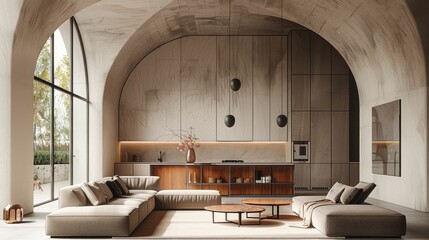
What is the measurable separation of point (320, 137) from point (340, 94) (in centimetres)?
127

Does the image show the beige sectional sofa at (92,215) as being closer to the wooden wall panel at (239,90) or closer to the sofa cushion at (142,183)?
the sofa cushion at (142,183)

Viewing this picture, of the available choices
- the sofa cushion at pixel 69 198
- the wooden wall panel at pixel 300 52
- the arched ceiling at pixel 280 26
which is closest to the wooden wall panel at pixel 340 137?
the wooden wall panel at pixel 300 52

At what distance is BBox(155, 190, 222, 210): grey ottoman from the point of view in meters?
9.67

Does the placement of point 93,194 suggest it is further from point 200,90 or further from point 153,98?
point 200,90

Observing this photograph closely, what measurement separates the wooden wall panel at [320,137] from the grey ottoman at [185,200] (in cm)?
542

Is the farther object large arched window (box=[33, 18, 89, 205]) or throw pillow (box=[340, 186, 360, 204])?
large arched window (box=[33, 18, 89, 205])

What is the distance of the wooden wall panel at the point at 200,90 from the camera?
1477 cm

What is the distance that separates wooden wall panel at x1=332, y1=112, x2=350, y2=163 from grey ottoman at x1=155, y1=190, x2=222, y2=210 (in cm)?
574

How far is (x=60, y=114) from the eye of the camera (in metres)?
11.6

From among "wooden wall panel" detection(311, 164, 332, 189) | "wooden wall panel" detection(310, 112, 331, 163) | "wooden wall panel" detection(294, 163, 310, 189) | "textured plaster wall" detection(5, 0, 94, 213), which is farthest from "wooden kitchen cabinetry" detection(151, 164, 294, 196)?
"textured plaster wall" detection(5, 0, 94, 213)

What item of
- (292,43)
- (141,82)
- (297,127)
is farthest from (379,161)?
(141,82)

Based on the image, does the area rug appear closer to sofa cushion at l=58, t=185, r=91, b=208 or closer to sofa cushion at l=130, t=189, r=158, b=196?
sofa cushion at l=58, t=185, r=91, b=208

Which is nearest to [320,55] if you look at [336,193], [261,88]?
[261,88]

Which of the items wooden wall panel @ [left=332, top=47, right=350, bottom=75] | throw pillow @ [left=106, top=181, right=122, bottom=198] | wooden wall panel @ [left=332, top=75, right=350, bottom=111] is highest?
wooden wall panel @ [left=332, top=47, right=350, bottom=75]
